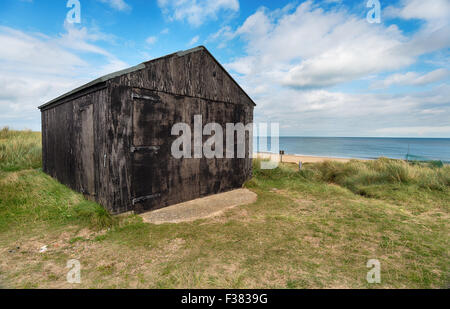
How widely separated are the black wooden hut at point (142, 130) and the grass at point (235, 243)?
74 cm

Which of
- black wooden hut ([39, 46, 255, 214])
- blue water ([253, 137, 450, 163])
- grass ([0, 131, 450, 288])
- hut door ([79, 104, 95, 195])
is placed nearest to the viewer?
grass ([0, 131, 450, 288])

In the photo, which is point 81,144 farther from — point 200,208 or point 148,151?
point 200,208

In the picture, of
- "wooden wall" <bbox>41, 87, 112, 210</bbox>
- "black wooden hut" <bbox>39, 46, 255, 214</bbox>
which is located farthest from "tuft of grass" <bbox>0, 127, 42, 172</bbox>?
"black wooden hut" <bbox>39, 46, 255, 214</bbox>

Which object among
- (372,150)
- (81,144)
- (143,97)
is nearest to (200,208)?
(143,97)

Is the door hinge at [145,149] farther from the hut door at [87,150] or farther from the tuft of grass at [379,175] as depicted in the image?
the tuft of grass at [379,175]

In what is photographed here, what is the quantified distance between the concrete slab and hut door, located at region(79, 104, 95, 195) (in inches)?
65.5

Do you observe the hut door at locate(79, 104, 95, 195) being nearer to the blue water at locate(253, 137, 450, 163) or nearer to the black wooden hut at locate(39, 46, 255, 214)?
the black wooden hut at locate(39, 46, 255, 214)

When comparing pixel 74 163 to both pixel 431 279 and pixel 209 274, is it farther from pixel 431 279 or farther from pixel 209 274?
pixel 431 279

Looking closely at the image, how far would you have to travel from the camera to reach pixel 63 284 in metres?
2.81

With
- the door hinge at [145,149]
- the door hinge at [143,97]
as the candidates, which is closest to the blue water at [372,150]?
the door hinge at [145,149]

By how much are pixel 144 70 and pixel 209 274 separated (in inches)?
183

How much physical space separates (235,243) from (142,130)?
3.40 m

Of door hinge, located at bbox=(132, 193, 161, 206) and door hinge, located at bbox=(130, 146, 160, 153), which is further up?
door hinge, located at bbox=(130, 146, 160, 153)

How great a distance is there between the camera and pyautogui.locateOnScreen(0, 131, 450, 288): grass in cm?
294
